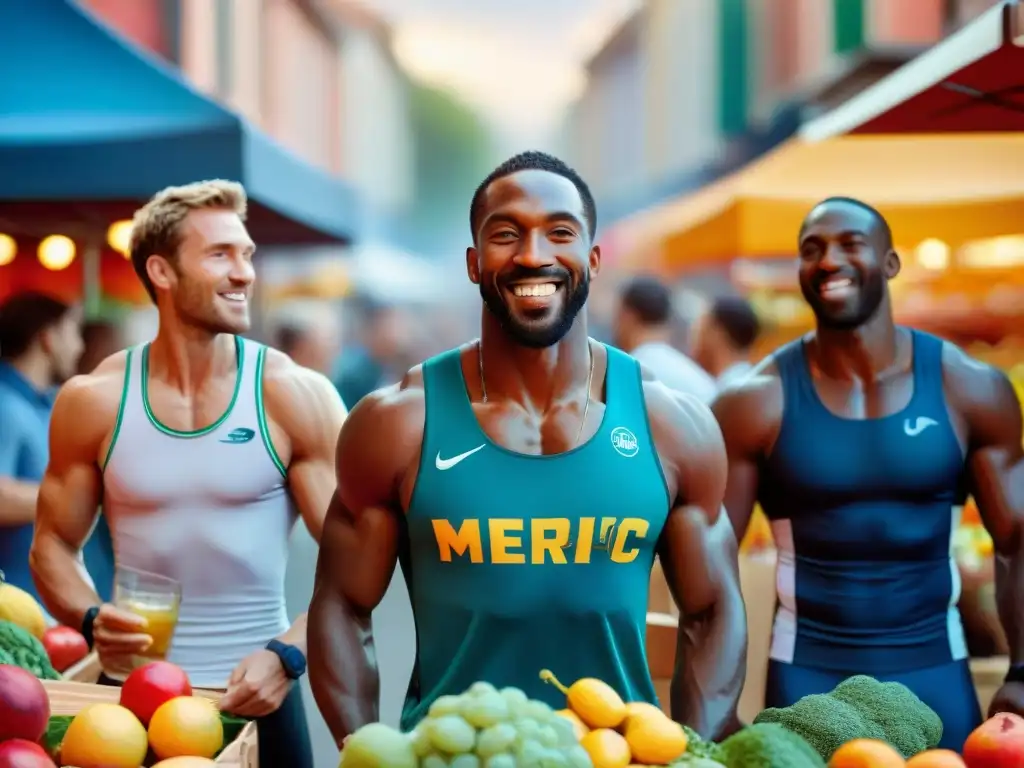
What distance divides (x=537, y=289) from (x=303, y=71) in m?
24.9

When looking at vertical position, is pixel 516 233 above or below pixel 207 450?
above

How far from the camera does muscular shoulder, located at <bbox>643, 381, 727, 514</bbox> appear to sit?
2.47 metres

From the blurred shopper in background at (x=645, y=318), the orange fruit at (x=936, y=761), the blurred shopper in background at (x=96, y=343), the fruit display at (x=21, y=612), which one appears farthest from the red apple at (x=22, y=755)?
the blurred shopper in background at (x=645, y=318)

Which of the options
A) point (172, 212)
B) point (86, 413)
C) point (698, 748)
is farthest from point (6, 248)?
point (698, 748)

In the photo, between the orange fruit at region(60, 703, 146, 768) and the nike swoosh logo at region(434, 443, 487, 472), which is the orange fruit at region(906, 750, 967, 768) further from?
the orange fruit at region(60, 703, 146, 768)

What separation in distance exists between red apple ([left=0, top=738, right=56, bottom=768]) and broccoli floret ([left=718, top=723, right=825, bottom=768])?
113 centimetres

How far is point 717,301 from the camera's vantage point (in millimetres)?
7176

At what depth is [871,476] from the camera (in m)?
3.27

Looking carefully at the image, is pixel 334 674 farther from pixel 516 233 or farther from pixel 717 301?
pixel 717 301

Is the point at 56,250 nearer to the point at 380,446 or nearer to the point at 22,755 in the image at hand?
the point at 380,446

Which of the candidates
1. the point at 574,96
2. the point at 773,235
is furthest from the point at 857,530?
the point at 574,96

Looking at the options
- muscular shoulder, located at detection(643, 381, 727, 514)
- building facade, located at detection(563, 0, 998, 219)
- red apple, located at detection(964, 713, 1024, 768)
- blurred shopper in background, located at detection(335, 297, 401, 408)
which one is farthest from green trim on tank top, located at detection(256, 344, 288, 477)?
building facade, located at detection(563, 0, 998, 219)

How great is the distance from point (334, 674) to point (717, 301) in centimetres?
504

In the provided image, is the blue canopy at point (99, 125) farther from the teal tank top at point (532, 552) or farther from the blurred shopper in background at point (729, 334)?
the teal tank top at point (532, 552)
